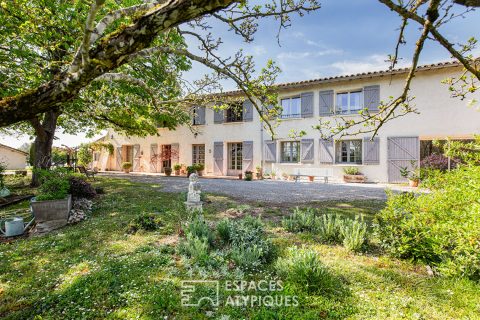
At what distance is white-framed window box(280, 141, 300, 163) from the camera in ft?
52.0

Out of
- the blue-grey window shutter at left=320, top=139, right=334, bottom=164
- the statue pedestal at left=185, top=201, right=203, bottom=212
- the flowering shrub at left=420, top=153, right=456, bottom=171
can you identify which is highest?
the blue-grey window shutter at left=320, top=139, right=334, bottom=164

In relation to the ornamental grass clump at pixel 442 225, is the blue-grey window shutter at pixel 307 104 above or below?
above

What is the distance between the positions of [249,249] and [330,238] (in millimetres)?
1723

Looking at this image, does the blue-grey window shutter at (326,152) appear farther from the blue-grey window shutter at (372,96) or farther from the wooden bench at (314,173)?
the blue-grey window shutter at (372,96)

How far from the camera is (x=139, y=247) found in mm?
4238

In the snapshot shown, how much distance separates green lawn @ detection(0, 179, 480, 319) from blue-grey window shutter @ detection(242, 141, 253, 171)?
39.2 ft

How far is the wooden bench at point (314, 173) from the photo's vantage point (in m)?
14.1

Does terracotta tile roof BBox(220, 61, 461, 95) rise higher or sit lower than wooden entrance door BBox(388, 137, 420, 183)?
higher

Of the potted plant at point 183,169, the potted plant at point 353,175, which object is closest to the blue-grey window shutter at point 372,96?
the potted plant at point 353,175

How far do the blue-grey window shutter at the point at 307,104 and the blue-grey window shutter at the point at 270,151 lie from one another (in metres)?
2.58

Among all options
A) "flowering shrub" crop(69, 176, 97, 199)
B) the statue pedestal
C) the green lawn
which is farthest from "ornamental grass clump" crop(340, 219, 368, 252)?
"flowering shrub" crop(69, 176, 97, 199)

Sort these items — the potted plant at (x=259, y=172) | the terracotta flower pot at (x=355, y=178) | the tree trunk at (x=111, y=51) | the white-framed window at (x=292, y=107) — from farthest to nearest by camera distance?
the potted plant at (x=259, y=172) → the white-framed window at (x=292, y=107) → the terracotta flower pot at (x=355, y=178) → the tree trunk at (x=111, y=51)

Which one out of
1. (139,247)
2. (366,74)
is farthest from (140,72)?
(366,74)

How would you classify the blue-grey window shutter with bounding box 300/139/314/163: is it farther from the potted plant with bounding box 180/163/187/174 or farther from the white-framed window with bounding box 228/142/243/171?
the potted plant with bounding box 180/163/187/174
